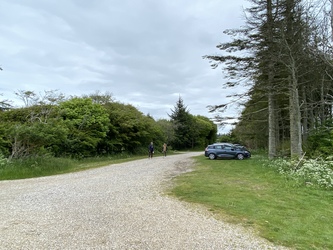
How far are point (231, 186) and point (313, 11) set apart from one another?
1216 cm

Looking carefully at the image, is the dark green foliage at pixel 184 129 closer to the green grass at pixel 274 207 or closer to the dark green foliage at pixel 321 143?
the dark green foliage at pixel 321 143

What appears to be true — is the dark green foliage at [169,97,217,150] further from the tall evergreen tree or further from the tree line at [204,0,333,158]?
the tree line at [204,0,333,158]

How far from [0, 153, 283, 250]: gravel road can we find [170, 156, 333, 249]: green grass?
418 millimetres

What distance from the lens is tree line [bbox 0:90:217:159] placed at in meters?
13.7

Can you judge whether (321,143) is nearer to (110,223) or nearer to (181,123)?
(110,223)

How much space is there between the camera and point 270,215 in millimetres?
5328

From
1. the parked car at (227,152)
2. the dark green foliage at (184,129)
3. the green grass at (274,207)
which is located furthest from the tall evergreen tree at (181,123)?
the green grass at (274,207)

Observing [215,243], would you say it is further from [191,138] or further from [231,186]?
[191,138]

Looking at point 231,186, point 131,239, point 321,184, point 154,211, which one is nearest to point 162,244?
point 131,239

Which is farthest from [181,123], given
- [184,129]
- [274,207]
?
[274,207]

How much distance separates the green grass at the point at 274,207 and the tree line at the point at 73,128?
8.93 meters

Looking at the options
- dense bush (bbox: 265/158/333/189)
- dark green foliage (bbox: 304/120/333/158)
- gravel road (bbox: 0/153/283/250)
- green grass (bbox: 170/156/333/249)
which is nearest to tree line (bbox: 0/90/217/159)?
gravel road (bbox: 0/153/283/250)

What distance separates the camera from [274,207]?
19.6 feet

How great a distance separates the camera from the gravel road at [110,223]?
13.0ft
